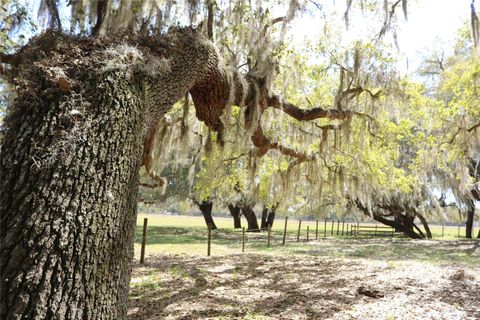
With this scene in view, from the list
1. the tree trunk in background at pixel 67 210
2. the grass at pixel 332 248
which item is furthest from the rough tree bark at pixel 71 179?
the grass at pixel 332 248

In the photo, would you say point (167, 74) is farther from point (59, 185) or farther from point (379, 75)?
point (379, 75)

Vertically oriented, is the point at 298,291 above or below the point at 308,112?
below

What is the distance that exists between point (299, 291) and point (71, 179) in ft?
14.2

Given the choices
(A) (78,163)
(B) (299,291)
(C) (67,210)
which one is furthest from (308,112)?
(C) (67,210)

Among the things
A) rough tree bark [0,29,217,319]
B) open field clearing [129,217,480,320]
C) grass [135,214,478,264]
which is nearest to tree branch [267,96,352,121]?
open field clearing [129,217,480,320]

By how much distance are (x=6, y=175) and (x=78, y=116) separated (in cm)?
50

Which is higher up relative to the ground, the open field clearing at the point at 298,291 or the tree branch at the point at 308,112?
the tree branch at the point at 308,112

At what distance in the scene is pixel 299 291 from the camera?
5.43 metres

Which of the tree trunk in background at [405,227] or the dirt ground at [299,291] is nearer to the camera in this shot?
the dirt ground at [299,291]

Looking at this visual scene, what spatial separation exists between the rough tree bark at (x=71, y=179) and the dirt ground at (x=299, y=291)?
2340mm

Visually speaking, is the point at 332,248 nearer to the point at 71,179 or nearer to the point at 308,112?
the point at 308,112

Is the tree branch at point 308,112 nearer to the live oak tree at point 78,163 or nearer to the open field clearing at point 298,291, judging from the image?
the open field clearing at point 298,291

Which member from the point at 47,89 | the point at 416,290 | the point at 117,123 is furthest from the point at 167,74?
the point at 416,290

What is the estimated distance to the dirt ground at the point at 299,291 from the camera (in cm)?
431
